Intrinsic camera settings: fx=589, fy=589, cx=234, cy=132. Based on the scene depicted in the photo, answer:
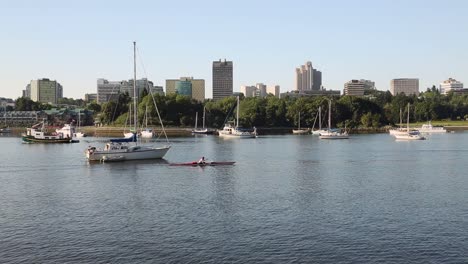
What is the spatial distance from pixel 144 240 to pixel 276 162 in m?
47.0

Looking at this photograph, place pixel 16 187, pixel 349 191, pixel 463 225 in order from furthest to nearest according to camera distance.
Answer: pixel 16 187 → pixel 349 191 → pixel 463 225

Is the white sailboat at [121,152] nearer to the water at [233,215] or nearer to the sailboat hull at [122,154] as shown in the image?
the sailboat hull at [122,154]

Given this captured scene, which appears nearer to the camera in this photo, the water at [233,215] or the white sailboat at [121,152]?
the water at [233,215]

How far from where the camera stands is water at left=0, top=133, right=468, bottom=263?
3083 cm

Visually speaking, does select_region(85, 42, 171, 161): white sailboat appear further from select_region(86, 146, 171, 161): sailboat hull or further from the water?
the water

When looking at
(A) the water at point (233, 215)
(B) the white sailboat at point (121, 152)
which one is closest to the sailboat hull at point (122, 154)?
(B) the white sailboat at point (121, 152)

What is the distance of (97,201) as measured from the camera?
45875 mm

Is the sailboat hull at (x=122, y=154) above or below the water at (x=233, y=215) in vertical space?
above

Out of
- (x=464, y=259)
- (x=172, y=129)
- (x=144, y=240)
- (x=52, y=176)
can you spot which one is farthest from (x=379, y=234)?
(x=172, y=129)

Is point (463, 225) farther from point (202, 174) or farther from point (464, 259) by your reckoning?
point (202, 174)

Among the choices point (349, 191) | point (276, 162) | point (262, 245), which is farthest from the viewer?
point (276, 162)

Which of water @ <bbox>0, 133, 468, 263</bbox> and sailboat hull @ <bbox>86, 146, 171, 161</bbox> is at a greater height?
sailboat hull @ <bbox>86, 146, 171, 161</bbox>

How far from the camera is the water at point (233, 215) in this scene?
30.8m

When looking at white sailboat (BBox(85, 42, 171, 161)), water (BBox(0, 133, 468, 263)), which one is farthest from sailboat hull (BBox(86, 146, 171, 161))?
water (BBox(0, 133, 468, 263))
